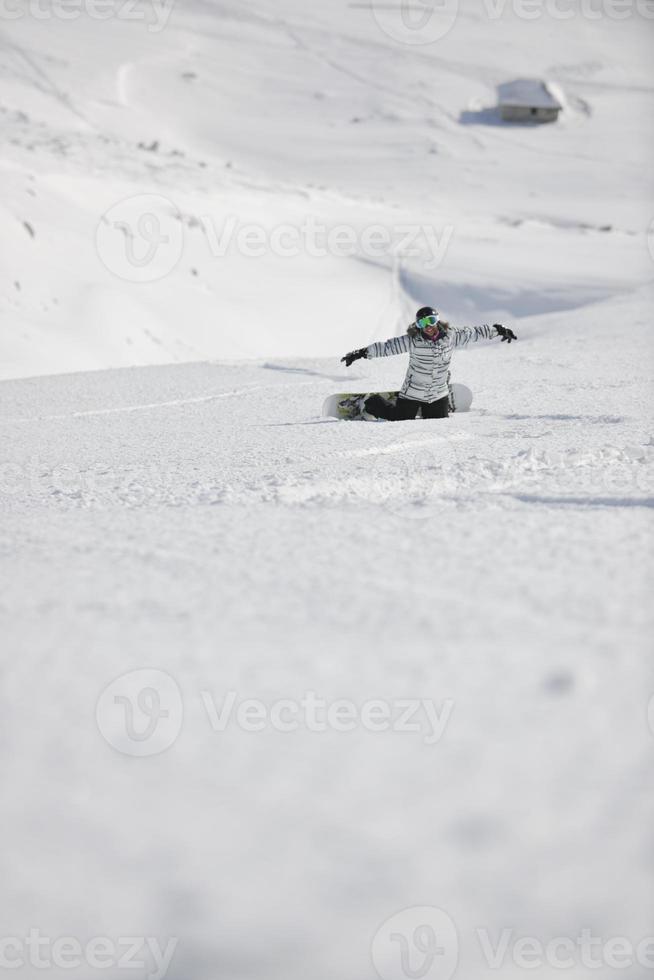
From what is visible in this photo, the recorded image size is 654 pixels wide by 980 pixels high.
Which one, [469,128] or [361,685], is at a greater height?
[469,128]

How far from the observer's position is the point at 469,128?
29.7m

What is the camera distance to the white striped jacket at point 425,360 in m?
5.02

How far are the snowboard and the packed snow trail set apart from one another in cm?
246

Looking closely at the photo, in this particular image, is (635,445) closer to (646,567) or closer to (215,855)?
(646,567)

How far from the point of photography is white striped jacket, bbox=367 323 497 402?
198 inches

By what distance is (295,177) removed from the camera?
81.2ft

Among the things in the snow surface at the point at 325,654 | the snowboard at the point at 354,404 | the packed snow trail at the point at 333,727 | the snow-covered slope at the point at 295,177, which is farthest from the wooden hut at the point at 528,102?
the packed snow trail at the point at 333,727

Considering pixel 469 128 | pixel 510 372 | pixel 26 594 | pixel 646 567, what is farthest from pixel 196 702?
pixel 469 128

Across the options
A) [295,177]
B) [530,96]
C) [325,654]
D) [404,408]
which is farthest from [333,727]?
[530,96]

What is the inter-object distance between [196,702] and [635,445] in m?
2.76

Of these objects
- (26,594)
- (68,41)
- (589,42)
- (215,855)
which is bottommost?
(215,855)

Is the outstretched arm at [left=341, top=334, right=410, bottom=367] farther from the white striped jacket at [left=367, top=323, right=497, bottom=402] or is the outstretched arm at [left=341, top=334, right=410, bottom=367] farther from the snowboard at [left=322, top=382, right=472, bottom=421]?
the snowboard at [left=322, top=382, right=472, bottom=421]

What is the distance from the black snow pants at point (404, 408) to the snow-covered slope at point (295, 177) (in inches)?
190

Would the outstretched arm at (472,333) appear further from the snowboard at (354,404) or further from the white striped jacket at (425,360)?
the snowboard at (354,404)
